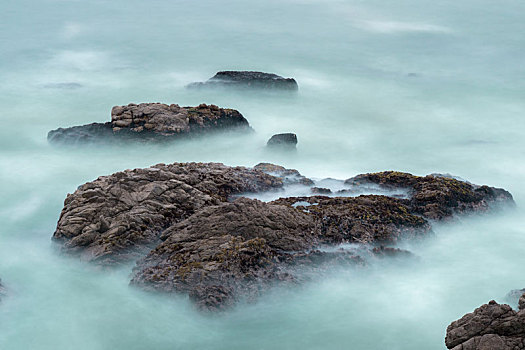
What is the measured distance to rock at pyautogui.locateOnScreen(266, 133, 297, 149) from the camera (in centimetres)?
2055

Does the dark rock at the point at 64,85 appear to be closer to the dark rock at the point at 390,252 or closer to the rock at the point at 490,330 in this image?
the dark rock at the point at 390,252

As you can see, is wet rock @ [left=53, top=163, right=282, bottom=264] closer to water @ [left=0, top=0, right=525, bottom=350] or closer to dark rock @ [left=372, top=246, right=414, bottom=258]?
water @ [left=0, top=0, right=525, bottom=350]

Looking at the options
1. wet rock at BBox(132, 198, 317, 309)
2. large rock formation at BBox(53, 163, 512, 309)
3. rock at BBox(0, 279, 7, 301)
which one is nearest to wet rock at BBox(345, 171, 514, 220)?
large rock formation at BBox(53, 163, 512, 309)

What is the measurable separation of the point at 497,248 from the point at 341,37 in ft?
73.0

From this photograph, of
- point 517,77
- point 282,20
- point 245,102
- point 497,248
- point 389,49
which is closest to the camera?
point 497,248

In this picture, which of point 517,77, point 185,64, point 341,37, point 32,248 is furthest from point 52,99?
point 517,77

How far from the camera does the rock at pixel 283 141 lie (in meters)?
20.5

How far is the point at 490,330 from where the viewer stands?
9422 millimetres

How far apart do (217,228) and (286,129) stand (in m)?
10.5

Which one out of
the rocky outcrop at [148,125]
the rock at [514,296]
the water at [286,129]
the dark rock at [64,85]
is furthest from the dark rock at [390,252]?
the dark rock at [64,85]

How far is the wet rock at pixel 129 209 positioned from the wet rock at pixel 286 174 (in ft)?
6.70

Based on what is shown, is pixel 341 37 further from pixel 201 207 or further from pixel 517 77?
pixel 201 207

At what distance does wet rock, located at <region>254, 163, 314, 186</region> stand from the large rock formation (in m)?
1.51

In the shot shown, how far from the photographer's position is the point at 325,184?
1684 centimetres
